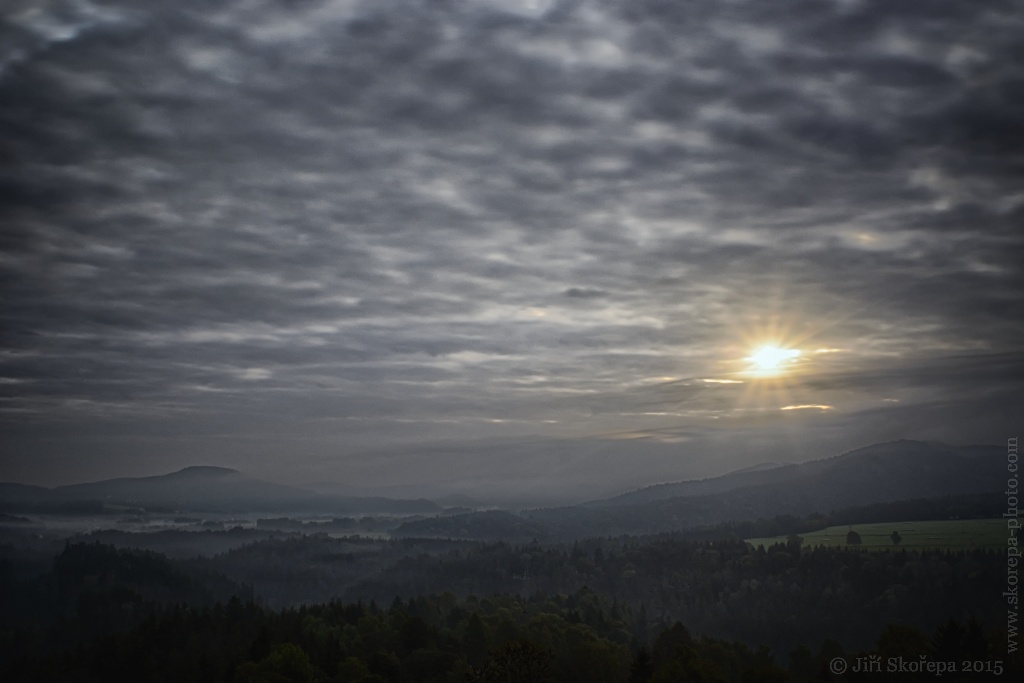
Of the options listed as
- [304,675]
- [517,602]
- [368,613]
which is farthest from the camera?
[517,602]

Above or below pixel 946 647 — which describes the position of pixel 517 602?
below

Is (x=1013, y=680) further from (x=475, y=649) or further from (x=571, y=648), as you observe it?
(x=475, y=649)

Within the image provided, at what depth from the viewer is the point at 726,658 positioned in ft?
412

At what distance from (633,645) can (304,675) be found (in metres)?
88.8

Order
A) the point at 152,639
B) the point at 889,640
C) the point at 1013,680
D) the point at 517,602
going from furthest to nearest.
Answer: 1. the point at 517,602
2. the point at 152,639
3. the point at 889,640
4. the point at 1013,680

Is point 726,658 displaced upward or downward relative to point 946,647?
downward

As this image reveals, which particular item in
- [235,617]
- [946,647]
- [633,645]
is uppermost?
[946,647]

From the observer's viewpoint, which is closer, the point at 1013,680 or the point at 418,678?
the point at 1013,680

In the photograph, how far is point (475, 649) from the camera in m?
138

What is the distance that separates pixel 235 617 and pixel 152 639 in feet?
74.3

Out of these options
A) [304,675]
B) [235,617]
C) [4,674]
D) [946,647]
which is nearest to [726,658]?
[946,647]

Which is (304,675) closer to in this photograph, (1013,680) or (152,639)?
(152,639)

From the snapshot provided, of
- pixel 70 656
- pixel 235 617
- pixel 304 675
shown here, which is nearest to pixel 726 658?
pixel 304 675

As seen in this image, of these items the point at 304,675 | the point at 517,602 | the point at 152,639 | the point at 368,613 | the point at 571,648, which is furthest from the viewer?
the point at 517,602
